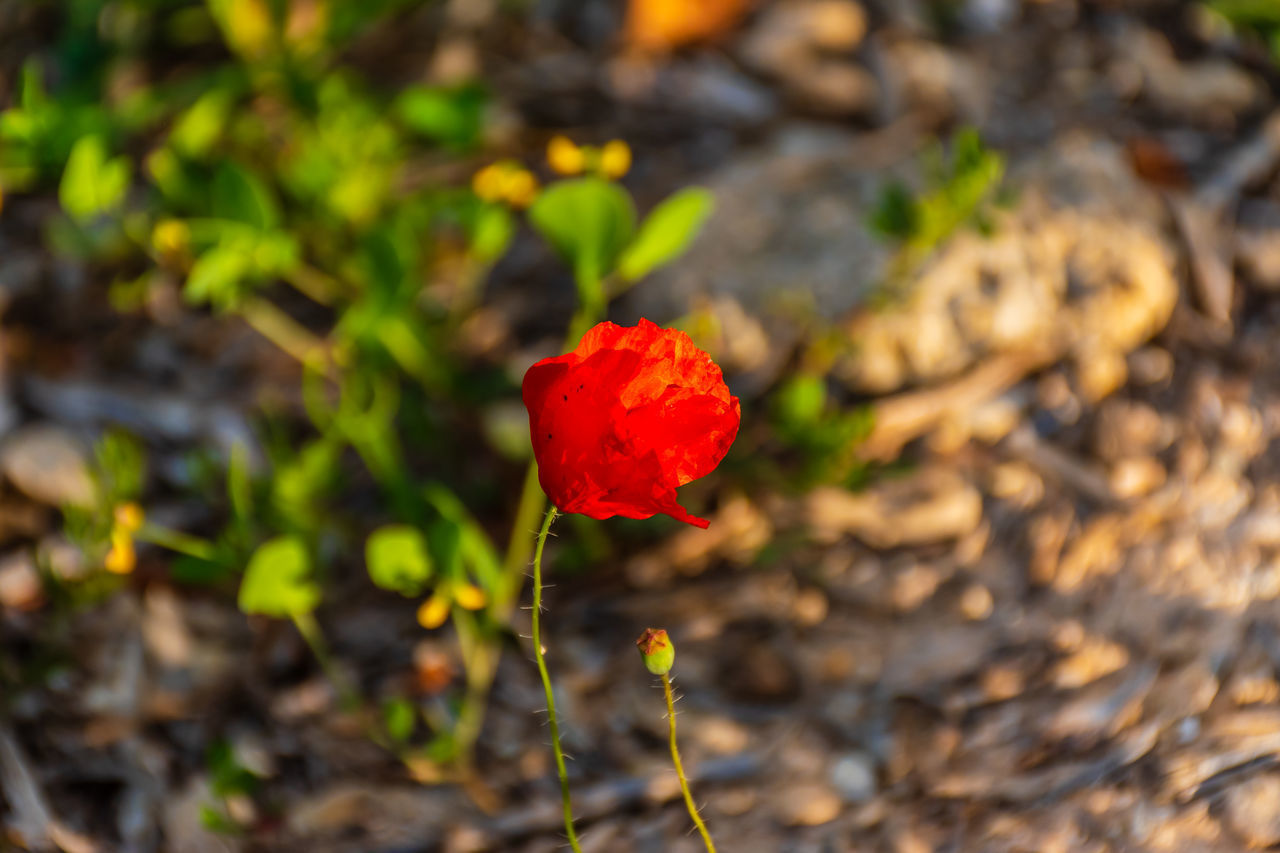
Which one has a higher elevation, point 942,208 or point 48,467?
point 942,208

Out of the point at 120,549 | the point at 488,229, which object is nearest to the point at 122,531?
the point at 120,549

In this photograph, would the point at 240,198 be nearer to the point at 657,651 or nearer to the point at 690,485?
the point at 690,485

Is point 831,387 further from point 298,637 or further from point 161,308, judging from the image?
point 161,308

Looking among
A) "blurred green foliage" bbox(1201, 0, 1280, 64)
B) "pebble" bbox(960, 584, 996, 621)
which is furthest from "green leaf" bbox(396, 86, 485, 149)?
"blurred green foliage" bbox(1201, 0, 1280, 64)

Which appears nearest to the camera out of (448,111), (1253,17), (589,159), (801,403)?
(589,159)

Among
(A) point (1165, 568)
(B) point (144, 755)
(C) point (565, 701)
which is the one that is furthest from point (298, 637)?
(A) point (1165, 568)

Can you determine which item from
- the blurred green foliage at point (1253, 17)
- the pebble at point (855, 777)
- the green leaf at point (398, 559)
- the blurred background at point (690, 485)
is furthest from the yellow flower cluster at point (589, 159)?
the blurred green foliage at point (1253, 17)

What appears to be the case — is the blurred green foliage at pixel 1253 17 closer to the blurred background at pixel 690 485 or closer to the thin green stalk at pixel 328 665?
the blurred background at pixel 690 485
